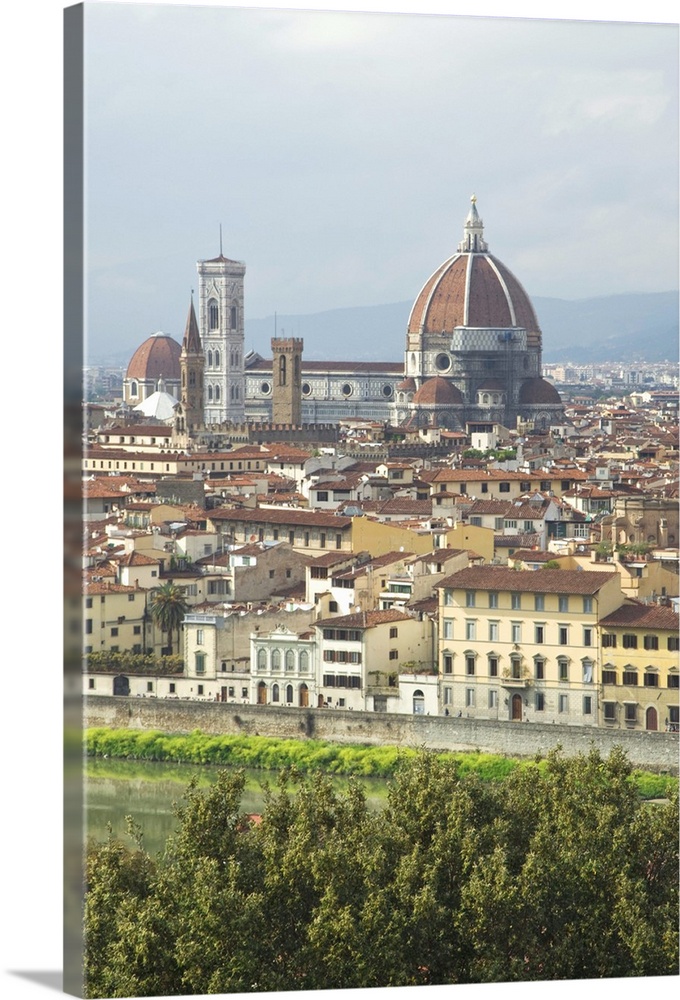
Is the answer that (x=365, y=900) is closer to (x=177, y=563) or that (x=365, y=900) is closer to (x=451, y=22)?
(x=451, y=22)

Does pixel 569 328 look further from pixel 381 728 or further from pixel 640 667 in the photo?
pixel 381 728

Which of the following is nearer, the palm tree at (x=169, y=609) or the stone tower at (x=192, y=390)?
the palm tree at (x=169, y=609)

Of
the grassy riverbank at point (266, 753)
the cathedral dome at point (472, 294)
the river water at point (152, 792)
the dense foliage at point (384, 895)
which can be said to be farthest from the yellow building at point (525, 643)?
the dense foliage at point (384, 895)

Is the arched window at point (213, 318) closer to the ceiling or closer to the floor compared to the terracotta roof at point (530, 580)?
closer to the ceiling

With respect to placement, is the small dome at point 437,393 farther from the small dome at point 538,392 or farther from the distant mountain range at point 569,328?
the distant mountain range at point 569,328

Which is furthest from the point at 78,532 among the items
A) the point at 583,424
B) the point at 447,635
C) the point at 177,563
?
the point at 583,424

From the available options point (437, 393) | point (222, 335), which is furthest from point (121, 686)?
point (437, 393)
